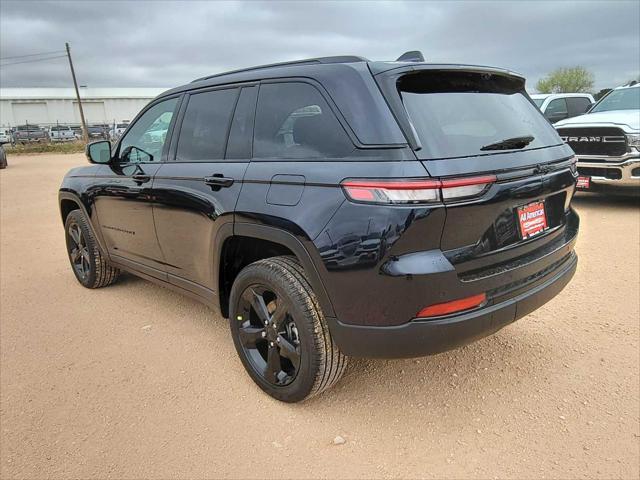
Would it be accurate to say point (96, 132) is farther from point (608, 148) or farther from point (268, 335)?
point (268, 335)

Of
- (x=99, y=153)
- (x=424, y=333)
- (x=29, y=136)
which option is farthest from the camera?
(x=29, y=136)

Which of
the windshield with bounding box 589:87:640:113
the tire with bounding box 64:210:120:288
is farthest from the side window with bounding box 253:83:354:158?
the windshield with bounding box 589:87:640:113

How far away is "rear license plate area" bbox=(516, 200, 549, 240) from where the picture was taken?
2393 millimetres

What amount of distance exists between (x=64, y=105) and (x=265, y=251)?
8062 cm

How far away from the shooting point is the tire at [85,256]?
4.57m

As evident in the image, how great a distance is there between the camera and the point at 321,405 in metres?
2.75

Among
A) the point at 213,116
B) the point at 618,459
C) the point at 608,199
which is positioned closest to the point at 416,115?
the point at 213,116

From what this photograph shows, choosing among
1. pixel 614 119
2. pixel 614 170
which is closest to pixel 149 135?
pixel 614 170

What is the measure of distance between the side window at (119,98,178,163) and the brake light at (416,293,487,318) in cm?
233

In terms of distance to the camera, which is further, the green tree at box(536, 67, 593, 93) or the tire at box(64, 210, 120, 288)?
the green tree at box(536, 67, 593, 93)

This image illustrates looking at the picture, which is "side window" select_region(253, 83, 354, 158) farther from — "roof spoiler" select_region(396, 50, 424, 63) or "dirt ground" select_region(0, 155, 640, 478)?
"dirt ground" select_region(0, 155, 640, 478)

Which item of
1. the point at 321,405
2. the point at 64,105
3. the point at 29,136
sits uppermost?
the point at 64,105

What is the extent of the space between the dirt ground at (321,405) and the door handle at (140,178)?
1.13m

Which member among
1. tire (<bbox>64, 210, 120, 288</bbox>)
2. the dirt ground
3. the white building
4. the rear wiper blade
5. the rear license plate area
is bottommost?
the dirt ground
